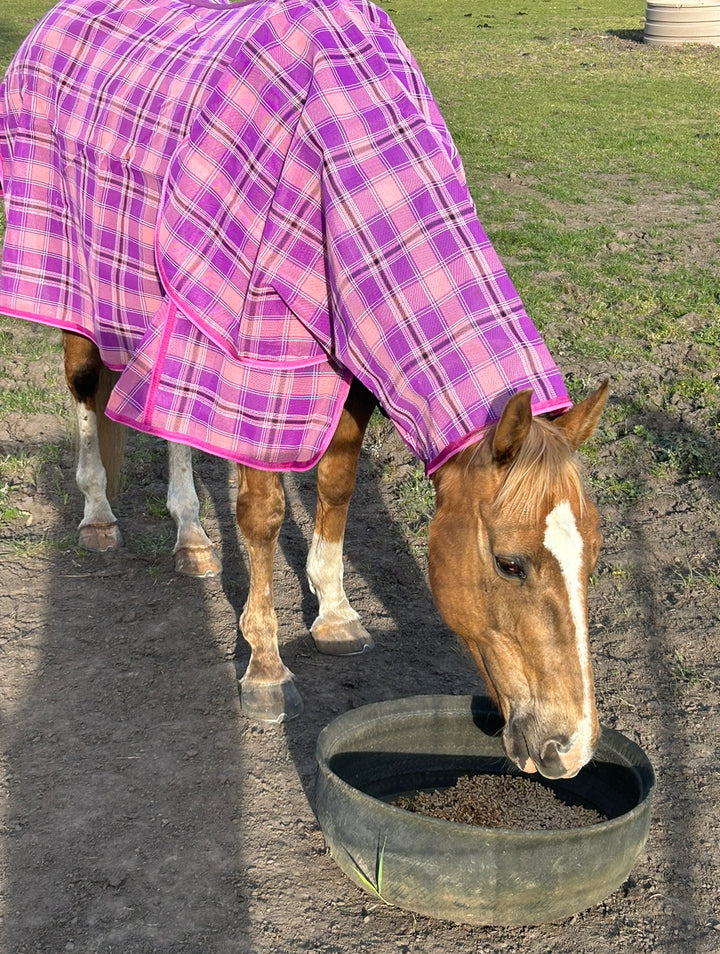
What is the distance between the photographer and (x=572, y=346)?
5.92m

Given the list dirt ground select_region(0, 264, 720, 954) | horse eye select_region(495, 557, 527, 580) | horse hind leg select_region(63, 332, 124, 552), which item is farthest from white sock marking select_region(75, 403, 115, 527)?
horse eye select_region(495, 557, 527, 580)

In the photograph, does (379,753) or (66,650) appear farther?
(66,650)

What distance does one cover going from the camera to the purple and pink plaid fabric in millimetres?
2529

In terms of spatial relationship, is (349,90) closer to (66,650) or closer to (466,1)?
(66,650)

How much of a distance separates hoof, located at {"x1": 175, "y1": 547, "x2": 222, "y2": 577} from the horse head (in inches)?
70.1

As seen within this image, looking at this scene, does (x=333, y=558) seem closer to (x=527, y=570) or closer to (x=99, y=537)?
(x=99, y=537)

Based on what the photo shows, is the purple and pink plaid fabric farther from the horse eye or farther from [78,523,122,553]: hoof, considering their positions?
[78,523,122,553]: hoof

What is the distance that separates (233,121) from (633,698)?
6.97 ft

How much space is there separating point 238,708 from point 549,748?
4.33 ft

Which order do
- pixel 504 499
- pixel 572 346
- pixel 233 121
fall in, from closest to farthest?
pixel 504 499, pixel 233 121, pixel 572 346

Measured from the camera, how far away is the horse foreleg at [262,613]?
10.6 ft

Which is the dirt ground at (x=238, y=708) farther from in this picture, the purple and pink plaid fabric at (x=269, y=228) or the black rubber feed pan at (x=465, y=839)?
the purple and pink plaid fabric at (x=269, y=228)

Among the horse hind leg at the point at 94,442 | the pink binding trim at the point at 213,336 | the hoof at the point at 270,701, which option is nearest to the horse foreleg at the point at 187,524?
the horse hind leg at the point at 94,442

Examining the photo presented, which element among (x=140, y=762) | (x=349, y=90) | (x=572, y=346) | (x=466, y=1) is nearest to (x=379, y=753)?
(x=140, y=762)
